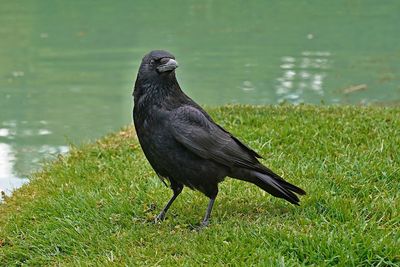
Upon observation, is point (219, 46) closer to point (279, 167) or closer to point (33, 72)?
point (33, 72)

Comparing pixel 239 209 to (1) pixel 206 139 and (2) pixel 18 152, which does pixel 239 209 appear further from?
(2) pixel 18 152

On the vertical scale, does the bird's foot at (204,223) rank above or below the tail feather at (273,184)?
below

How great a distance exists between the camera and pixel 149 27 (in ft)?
55.1

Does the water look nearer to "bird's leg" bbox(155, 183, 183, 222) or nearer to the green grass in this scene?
the green grass

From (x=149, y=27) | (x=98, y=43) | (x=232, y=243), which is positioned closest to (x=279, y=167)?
(x=232, y=243)

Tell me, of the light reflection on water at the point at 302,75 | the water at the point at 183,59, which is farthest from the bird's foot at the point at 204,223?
the light reflection on water at the point at 302,75

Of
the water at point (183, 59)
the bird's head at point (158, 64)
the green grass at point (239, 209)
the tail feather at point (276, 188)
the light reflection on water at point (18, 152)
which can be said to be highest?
the bird's head at point (158, 64)

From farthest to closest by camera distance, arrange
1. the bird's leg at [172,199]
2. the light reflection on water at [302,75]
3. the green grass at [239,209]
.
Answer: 1. the light reflection on water at [302,75]
2. the bird's leg at [172,199]
3. the green grass at [239,209]

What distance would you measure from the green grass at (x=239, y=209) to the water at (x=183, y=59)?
1503 mm

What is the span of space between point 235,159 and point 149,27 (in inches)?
503

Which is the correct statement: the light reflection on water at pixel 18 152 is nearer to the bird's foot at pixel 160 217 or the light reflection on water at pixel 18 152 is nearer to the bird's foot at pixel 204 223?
the bird's foot at pixel 160 217

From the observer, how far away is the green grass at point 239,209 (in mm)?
3885

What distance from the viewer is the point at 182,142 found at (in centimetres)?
419

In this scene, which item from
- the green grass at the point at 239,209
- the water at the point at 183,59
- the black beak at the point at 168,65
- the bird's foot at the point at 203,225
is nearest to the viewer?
the green grass at the point at 239,209
